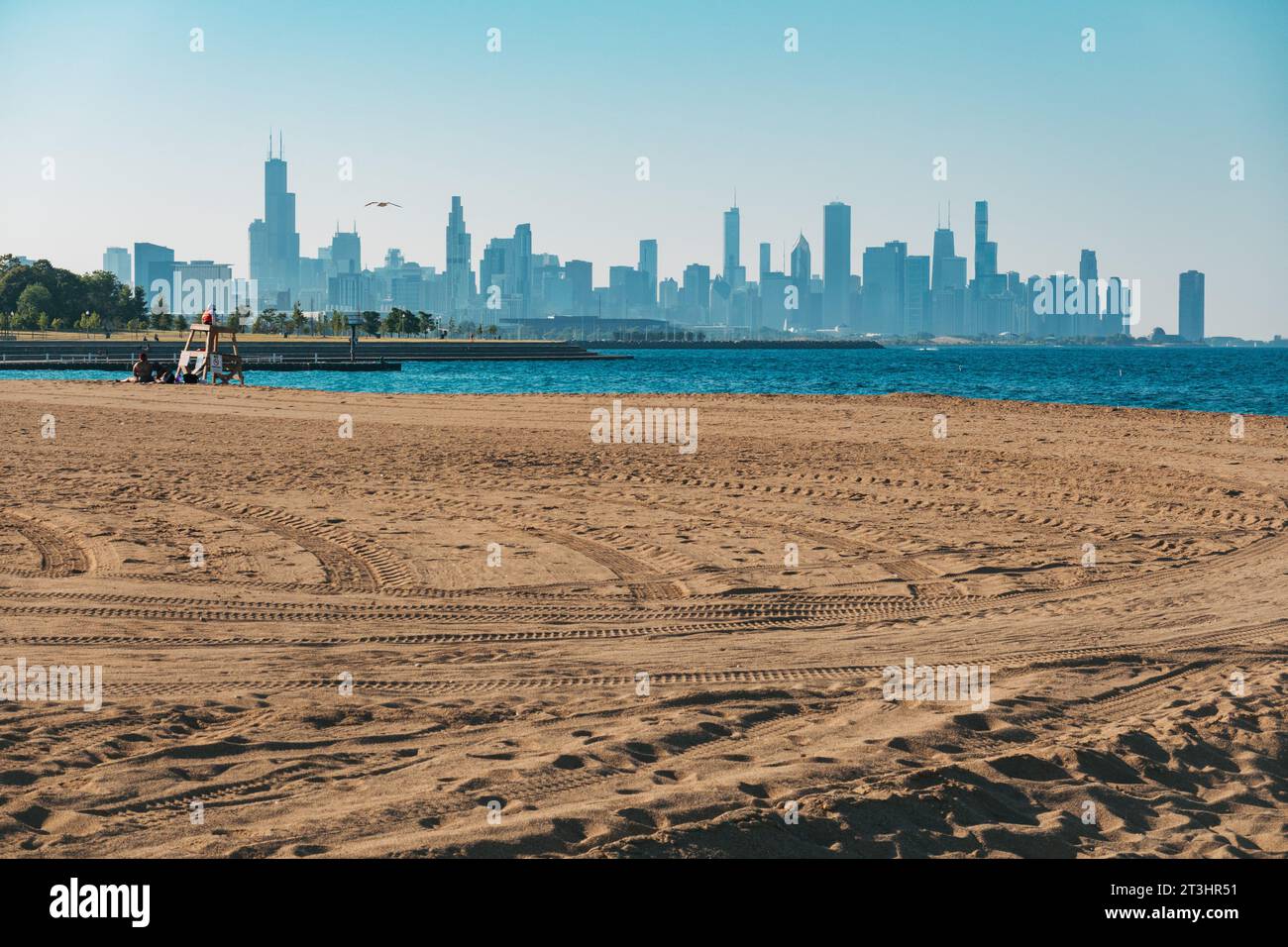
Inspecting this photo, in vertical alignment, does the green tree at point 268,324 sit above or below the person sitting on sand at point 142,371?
above

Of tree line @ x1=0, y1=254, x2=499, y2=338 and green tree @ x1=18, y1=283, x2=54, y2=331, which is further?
tree line @ x1=0, y1=254, x2=499, y2=338

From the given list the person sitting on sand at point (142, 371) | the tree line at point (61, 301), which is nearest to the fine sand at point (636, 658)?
the person sitting on sand at point (142, 371)

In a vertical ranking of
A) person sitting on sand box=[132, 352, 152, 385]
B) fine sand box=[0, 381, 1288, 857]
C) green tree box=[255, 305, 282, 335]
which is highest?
green tree box=[255, 305, 282, 335]

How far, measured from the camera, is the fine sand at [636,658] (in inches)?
201

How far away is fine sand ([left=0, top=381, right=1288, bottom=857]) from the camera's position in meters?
5.11

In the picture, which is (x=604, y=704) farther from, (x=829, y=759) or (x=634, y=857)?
(x=634, y=857)

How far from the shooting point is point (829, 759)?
228 inches

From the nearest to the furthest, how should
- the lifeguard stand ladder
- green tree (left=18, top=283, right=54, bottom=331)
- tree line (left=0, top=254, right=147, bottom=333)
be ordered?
1. the lifeguard stand ladder
2. green tree (left=18, top=283, right=54, bottom=331)
3. tree line (left=0, top=254, right=147, bottom=333)

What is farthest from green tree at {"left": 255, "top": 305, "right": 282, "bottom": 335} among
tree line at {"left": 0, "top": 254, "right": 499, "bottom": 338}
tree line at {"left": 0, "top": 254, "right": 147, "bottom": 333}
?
tree line at {"left": 0, "top": 254, "right": 147, "bottom": 333}

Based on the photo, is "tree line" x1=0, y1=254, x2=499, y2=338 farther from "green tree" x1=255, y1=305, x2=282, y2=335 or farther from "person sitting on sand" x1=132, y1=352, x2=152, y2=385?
"person sitting on sand" x1=132, y1=352, x2=152, y2=385

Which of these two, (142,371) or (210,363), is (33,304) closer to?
(142,371)

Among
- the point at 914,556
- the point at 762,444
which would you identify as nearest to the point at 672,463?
the point at 762,444

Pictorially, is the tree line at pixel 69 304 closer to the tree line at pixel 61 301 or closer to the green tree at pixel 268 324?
the tree line at pixel 61 301
